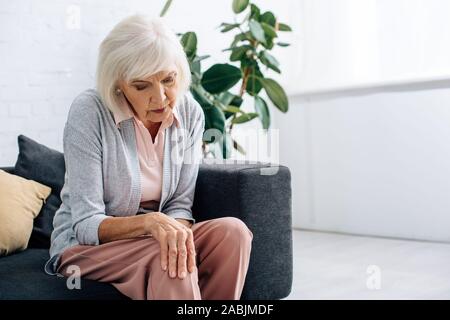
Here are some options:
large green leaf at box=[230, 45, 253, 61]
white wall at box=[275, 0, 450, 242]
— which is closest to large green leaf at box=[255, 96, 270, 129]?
large green leaf at box=[230, 45, 253, 61]

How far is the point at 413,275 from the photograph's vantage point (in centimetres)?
248

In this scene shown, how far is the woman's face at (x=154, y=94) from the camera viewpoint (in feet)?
5.16

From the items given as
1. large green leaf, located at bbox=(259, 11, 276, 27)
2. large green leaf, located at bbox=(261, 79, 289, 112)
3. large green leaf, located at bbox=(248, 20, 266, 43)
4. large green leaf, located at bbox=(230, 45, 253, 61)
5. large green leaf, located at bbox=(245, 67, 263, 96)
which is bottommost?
large green leaf, located at bbox=(261, 79, 289, 112)

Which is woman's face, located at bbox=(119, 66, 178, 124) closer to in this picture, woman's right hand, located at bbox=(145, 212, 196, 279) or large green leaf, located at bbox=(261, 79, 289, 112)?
woman's right hand, located at bbox=(145, 212, 196, 279)

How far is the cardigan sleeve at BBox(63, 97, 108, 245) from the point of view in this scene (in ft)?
4.93

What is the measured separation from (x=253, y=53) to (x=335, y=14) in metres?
0.78

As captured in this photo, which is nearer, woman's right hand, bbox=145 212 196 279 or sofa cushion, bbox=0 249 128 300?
woman's right hand, bbox=145 212 196 279

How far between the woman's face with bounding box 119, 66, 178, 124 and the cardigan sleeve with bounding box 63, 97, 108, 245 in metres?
0.12

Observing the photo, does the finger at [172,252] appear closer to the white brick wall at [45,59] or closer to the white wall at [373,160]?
the white brick wall at [45,59]

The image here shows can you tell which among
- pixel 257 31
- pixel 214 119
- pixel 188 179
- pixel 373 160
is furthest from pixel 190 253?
pixel 373 160

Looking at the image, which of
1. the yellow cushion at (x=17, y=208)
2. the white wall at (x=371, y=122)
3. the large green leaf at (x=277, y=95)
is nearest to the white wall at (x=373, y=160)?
the white wall at (x=371, y=122)

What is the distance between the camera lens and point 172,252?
1312 millimetres

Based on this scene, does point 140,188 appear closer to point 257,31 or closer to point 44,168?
point 44,168

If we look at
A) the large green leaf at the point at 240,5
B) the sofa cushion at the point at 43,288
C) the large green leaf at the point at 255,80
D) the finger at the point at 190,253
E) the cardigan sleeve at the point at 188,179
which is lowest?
the sofa cushion at the point at 43,288
